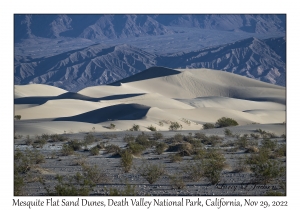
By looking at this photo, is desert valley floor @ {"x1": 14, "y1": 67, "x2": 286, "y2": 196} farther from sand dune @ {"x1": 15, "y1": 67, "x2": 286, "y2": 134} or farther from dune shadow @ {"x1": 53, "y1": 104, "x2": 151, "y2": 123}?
sand dune @ {"x1": 15, "y1": 67, "x2": 286, "y2": 134}

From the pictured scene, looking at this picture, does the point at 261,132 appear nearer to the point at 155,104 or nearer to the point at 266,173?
the point at 266,173

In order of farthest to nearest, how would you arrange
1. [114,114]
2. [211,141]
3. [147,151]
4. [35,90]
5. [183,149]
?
1. [35,90]
2. [114,114]
3. [211,141]
4. [147,151]
5. [183,149]

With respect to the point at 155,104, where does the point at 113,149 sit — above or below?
below

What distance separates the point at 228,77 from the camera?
388ft

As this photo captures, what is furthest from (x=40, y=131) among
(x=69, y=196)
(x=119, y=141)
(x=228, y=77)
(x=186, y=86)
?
(x=228, y=77)

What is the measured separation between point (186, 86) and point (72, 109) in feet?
128

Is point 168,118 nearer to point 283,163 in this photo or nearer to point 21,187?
point 283,163

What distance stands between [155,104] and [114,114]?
15.5 metres

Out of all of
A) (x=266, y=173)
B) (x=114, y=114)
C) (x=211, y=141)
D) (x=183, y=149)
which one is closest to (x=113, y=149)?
(x=183, y=149)

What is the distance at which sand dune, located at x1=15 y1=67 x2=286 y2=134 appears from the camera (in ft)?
161

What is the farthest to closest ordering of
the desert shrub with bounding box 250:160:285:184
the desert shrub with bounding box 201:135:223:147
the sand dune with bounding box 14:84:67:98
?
the sand dune with bounding box 14:84:67:98, the desert shrub with bounding box 201:135:223:147, the desert shrub with bounding box 250:160:285:184

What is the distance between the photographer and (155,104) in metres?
72.2

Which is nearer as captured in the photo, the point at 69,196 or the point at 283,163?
the point at 69,196

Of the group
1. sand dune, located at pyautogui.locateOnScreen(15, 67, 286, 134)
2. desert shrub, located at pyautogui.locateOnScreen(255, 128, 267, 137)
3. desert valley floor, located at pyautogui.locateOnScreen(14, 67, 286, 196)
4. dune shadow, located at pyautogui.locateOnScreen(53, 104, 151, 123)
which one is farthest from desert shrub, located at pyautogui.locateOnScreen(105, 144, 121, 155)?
dune shadow, located at pyautogui.locateOnScreen(53, 104, 151, 123)
